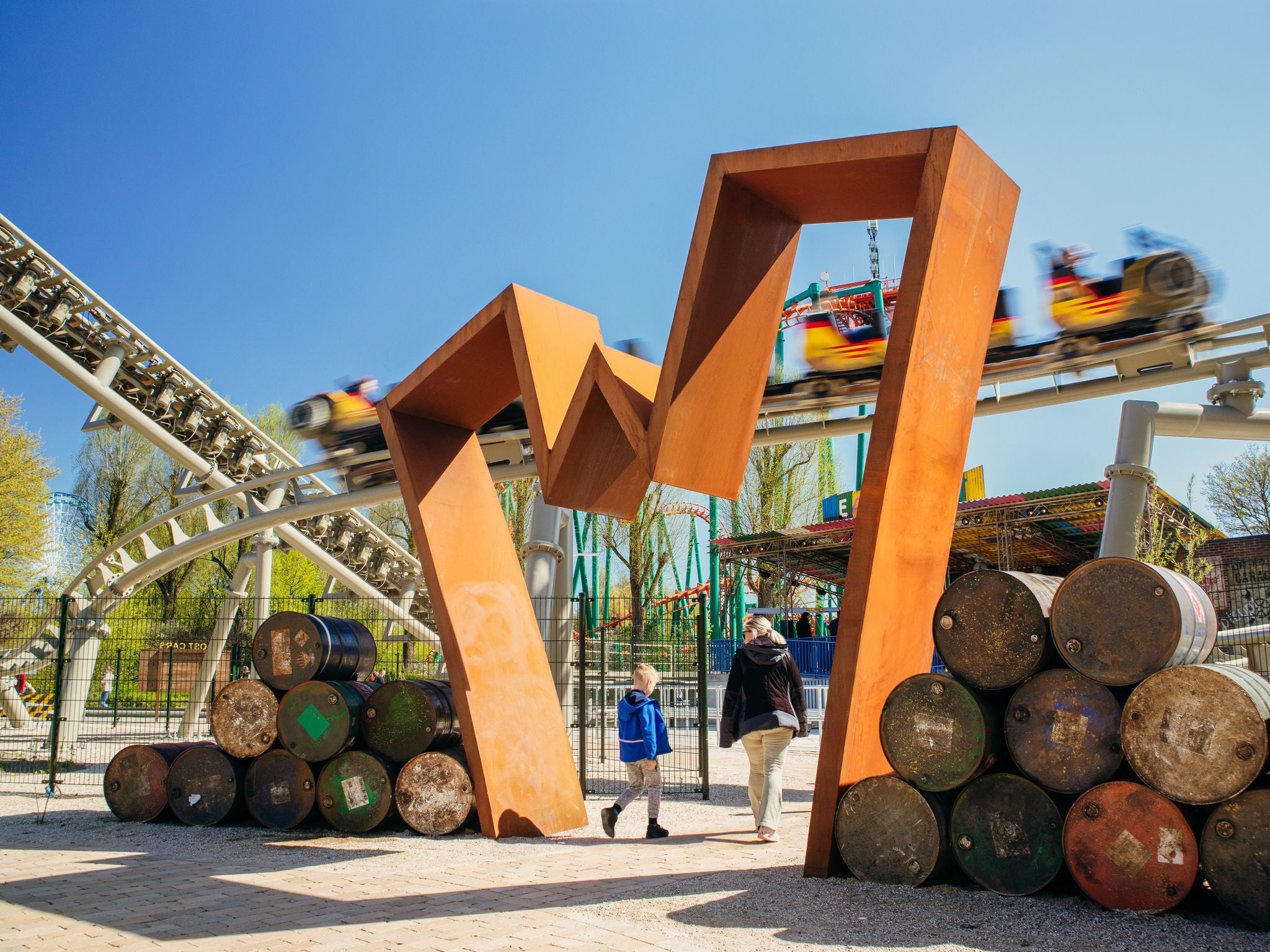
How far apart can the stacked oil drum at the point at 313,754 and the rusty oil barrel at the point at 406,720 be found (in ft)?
0.04

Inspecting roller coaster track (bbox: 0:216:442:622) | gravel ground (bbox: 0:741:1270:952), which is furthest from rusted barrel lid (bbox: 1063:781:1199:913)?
roller coaster track (bbox: 0:216:442:622)

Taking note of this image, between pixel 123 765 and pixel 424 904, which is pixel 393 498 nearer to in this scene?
pixel 123 765

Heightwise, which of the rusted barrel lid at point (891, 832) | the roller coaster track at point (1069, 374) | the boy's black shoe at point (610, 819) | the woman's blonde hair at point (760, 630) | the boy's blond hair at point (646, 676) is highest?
the roller coaster track at point (1069, 374)

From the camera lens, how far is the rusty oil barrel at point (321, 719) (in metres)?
8.44

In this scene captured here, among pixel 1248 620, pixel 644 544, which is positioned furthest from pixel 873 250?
pixel 1248 620

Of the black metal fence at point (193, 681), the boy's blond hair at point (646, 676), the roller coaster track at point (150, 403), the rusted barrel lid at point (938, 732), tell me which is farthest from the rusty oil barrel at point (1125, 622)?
the roller coaster track at point (150, 403)

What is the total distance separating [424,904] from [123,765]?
17.7 feet

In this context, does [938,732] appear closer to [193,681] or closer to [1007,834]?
[1007,834]

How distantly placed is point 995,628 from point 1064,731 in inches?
27.4

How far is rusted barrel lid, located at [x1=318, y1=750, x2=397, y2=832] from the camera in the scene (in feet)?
27.3

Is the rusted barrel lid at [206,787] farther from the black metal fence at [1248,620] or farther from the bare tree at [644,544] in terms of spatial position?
the bare tree at [644,544]

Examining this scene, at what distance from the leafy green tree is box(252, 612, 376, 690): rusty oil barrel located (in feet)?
82.8

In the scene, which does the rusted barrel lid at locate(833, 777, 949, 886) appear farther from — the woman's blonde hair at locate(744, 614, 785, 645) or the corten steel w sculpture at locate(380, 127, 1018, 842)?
the woman's blonde hair at locate(744, 614, 785, 645)

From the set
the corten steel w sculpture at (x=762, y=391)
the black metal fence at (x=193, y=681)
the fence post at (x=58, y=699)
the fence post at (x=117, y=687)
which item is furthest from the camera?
the fence post at (x=117, y=687)
